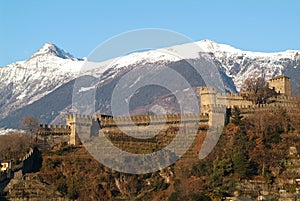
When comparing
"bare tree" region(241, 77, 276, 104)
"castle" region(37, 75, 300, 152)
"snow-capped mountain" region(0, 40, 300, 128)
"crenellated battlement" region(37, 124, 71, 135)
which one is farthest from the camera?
"snow-capped mountain" region(0, 40, 300, 128)

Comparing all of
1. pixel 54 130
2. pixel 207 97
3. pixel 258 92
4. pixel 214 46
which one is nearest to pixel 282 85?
pixel 258 92

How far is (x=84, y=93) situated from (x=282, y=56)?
59541 millimetres

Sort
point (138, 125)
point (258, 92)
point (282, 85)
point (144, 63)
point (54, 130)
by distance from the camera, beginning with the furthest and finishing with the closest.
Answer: point (144, 63) < point (282, 85) < point (258, 92) < point (54, 130) < point (138, 125)

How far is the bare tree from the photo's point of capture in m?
67.0

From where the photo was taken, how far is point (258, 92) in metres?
67.6

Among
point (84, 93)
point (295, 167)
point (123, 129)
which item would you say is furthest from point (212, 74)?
point (295, 167)

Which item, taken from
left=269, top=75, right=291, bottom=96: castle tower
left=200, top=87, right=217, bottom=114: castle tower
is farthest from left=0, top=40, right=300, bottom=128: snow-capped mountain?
left=200, top=87, right=217, bottom=114: castle tower

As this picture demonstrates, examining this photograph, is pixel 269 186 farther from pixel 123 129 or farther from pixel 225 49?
pixel 225 49

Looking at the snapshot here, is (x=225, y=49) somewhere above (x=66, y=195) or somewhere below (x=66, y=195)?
above

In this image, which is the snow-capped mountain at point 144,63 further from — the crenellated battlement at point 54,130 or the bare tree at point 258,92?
the crenellated battlement at point 54,130

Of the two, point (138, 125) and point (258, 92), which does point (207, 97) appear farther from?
point (138, 125)

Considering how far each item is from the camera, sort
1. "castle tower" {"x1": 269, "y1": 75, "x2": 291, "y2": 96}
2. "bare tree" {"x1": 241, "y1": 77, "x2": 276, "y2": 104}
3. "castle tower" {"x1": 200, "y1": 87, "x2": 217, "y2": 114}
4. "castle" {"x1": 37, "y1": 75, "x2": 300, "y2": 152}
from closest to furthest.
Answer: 1. "castle" {"x1": 37, "y1": 75, "x2": 300, "y2": 152}
2. "castle tower" {"x1": 200, "y1": 87, "x2": 217, "y2": 114}
3. "bare tree" {"x1": 241, "y1": 77, "x2": 276, "y2": 104}
4. "castle tower" {"x1": 269, "y1": 75, "x2": 291, "y2": 96}

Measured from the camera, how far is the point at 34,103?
186m

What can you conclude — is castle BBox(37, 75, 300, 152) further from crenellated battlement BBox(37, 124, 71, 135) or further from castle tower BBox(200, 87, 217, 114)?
castle tower BBox(200, 87, 217, 114)
